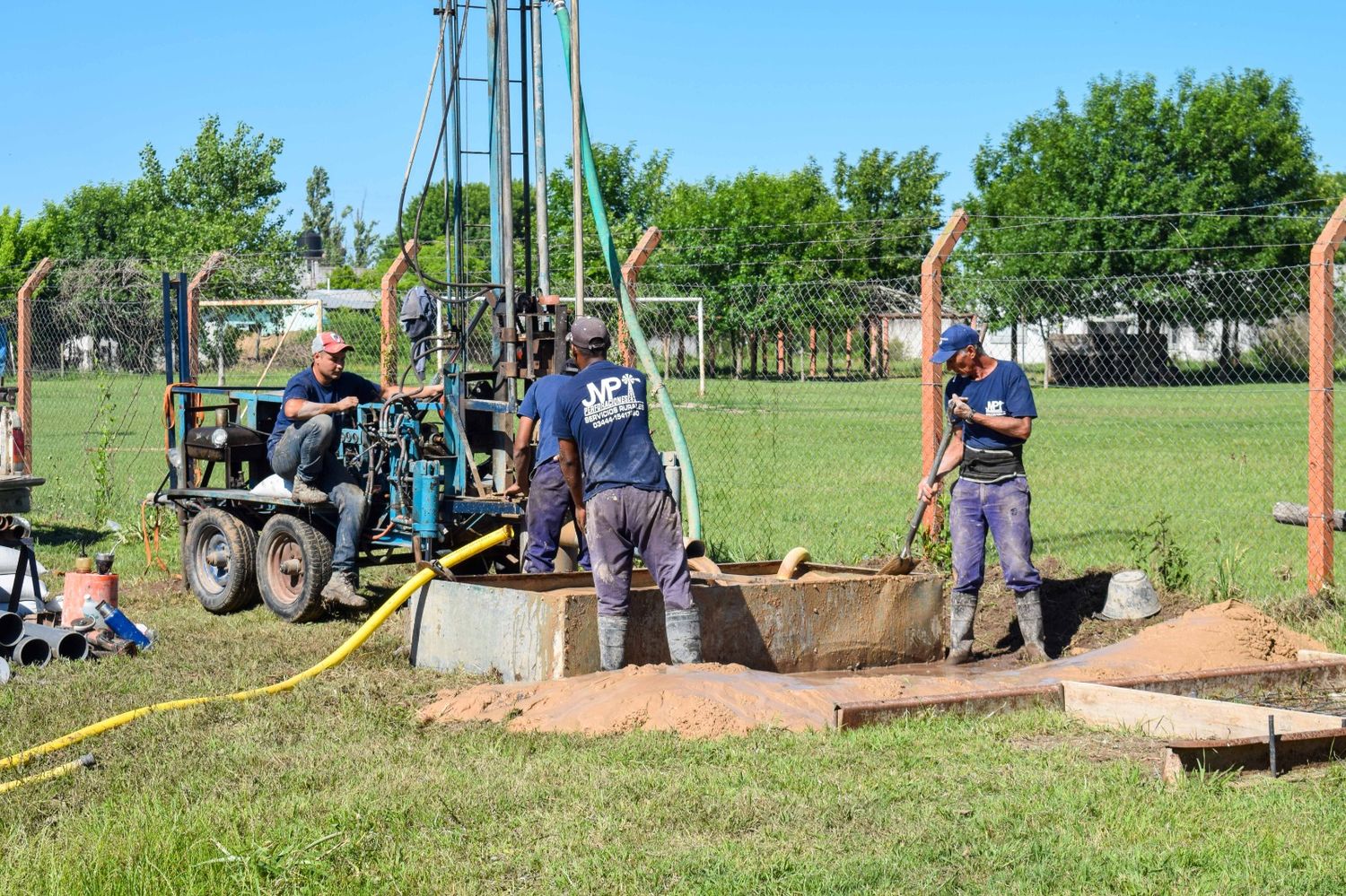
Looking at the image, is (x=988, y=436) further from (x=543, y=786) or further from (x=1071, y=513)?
(x=1071, y=513)

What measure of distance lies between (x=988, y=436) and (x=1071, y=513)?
590 centimetres

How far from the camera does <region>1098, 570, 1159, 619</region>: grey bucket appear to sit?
365 inches

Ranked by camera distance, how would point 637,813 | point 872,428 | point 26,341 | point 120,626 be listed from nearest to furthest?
point 637,813 < point 120,626 < point 26,341 < point 872,428

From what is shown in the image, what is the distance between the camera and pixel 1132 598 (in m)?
9.29

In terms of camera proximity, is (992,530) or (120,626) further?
(992,530)

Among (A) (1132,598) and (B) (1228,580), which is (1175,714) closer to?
(A) (1132,598)

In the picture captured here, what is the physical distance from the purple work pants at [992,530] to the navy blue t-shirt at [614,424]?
2032mm

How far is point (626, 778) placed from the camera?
5.62 metres

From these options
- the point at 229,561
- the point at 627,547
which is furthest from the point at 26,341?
the point at 627,547

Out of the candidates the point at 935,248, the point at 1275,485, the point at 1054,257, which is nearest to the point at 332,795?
the point at 935,248

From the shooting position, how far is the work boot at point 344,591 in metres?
9.37

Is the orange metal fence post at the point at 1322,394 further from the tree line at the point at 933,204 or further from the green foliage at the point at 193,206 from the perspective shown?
the green foliage at the point at 193,206

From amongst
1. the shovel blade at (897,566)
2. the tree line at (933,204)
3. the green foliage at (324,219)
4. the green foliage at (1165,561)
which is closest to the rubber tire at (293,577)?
the shovel blade at (897,566)

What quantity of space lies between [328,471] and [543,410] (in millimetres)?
1682
